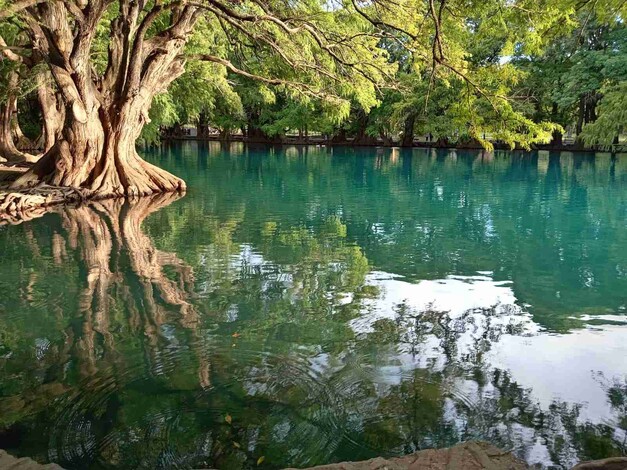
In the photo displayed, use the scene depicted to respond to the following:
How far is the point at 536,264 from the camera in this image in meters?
10.0

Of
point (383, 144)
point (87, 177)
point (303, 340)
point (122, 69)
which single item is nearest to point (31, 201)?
point (87, 177)

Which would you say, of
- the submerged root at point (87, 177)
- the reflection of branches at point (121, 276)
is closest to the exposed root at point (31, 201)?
the submerged root at point (87, 177)

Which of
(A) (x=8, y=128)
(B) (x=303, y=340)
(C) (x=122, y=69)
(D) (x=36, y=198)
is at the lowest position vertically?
(B) (x=303, y=340)

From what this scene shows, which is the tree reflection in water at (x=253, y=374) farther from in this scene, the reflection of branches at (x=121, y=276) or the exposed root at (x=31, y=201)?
the exposed root at (x=31, y=201)

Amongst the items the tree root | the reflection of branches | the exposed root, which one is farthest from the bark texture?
the reflection of branches

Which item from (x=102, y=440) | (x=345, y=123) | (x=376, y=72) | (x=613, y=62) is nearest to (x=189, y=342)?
(x=102, y=440)

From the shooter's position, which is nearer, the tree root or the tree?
the tree root

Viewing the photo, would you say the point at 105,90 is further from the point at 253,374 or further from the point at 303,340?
the point at 253,374

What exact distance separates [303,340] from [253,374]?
1.01 m

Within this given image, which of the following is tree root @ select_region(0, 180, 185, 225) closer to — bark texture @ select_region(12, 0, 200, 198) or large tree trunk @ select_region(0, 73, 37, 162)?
bark texture @ select_region(12, 0, 200, 198)

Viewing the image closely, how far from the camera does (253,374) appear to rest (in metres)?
5.25

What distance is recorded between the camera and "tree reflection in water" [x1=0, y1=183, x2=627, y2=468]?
13.6 ft

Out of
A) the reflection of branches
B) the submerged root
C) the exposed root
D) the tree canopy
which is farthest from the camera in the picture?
the submerged root

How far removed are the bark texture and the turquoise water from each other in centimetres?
371
